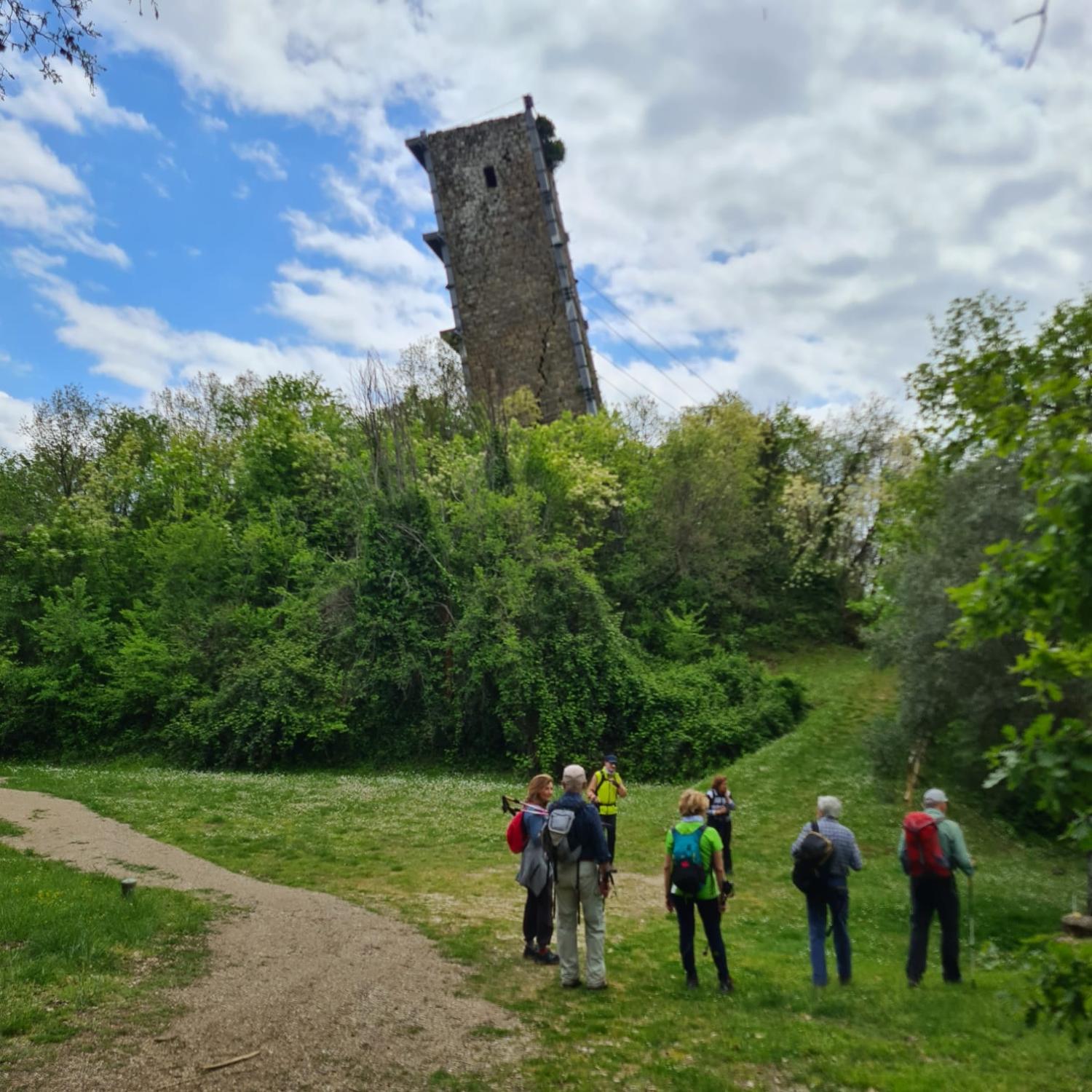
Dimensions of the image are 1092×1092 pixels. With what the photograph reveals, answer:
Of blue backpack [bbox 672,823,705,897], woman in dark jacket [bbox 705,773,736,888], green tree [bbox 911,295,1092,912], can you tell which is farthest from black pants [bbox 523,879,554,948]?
green tree [bbox 911,295,1092,912]

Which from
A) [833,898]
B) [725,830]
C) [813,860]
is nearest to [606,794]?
[725,830]

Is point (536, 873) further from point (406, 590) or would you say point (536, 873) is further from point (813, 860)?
Answer: point (406, 590)

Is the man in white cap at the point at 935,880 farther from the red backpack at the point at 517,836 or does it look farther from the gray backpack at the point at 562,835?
the red backpack at the point at 517,836

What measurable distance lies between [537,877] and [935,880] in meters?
3.47

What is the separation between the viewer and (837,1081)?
17.1 feet

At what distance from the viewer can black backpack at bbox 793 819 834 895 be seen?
6.93 m

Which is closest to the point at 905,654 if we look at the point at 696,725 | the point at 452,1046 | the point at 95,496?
the point at 696,725

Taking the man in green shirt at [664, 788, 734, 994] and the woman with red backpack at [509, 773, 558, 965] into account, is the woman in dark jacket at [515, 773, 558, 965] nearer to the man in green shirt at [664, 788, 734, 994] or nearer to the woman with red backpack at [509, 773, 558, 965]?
the woman with red backpack at [509, 773, 558, 965]

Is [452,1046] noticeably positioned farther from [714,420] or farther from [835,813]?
[714,420]

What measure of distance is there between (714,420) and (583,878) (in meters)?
30.6

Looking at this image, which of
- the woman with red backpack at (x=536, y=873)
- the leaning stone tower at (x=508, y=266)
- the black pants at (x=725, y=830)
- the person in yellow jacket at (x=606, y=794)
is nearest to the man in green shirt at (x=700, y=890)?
the woman with red backpack at (x=536, y=873)

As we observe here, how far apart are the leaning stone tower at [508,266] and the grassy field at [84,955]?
27480mm

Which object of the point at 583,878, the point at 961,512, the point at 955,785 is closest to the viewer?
the point at 583,878

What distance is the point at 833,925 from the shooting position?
281 inches
